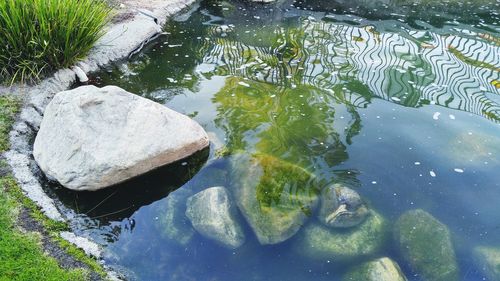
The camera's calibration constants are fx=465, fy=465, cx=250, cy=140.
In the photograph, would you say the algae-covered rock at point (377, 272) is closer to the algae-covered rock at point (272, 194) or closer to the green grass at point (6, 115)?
the algae-covered rock at point (272, 194)

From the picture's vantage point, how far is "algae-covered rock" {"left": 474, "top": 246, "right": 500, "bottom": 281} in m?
4.43

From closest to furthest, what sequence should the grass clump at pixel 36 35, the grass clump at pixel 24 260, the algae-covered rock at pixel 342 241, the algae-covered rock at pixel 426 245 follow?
the grass clump at pixel 24 260, the algae-covered rock at pixel 426 245, the algae-covered rock at pixel 342 241, the grass clump at pixel 36 35

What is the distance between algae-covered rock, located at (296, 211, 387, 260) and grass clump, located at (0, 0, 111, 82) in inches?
175

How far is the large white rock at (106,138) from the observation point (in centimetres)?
496

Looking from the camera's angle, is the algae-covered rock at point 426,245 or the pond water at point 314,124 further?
the pond water at point 314,124

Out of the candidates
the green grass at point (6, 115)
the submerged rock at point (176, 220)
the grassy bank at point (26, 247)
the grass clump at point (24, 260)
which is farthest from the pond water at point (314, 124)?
the green grass at point (6, 115)

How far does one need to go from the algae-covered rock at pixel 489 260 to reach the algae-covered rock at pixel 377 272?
0.85 meters

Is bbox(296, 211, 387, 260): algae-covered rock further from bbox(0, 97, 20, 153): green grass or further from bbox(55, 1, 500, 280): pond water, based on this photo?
bbox(0, 97, 20, 153): green grass

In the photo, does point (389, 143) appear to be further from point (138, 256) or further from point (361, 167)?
point (138, 256)

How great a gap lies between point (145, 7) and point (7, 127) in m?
5.30

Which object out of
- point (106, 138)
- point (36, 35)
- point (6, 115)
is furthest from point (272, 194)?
point (36, 35)

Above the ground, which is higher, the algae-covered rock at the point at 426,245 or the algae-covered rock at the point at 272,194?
the algae-covered rock at the point at 426,245

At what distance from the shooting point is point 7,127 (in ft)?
18.5

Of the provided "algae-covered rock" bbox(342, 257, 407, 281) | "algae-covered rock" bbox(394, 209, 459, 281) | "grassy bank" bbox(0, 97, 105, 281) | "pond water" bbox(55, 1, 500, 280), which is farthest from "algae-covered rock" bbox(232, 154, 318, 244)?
"grassy bank" bbox(0, 97, 105, 281)
